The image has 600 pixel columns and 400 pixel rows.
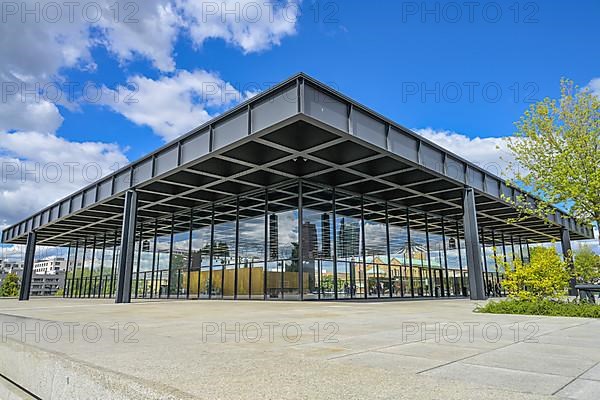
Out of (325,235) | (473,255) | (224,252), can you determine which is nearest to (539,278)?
(473,255)

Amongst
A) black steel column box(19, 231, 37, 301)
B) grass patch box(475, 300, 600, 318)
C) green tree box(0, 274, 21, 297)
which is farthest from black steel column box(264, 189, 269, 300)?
green tree box(0, 274, 21, 297)

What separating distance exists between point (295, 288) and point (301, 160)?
681 cm

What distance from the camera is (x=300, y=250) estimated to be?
20812 mm

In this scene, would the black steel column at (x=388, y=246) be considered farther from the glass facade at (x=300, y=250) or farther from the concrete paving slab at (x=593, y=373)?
the concrete paving slab at (x=593, y=373)

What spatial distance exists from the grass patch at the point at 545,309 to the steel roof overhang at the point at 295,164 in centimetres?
372

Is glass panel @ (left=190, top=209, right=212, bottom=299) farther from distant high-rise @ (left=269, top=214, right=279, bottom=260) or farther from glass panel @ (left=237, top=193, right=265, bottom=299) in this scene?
distant high-rise @ (left=269, top=214, right=279, bottom=260)

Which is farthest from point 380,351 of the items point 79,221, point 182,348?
point 79,221

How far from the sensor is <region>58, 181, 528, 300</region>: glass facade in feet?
71.5

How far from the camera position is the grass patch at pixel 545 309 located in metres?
11.0

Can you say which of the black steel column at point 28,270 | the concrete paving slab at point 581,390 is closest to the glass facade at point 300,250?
the black steel column at point 28,270

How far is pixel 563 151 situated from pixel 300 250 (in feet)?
40.5

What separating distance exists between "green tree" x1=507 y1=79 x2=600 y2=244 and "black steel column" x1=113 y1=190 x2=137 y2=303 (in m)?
19.3

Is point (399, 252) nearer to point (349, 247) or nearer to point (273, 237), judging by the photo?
point (349, 247)

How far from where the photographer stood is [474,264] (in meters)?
21.8
